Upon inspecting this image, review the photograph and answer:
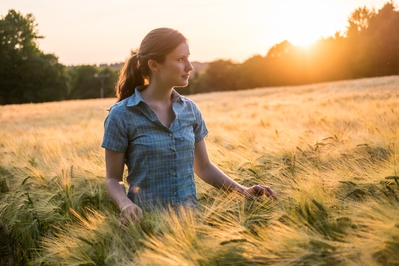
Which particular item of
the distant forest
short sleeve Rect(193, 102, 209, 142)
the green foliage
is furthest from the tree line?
short sleeve Rect(193, 102, 209, 142)

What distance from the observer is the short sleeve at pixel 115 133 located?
6.86ft

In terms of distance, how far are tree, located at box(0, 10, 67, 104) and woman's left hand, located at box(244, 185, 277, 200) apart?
40838 mm

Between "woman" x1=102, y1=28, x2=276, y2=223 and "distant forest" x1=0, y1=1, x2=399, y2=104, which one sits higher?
"distant forest" x1=0, y1=1, x2=399, y2=104

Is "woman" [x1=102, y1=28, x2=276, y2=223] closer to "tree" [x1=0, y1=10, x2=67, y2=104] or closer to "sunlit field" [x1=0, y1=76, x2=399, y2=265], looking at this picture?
"sunlit field" [x1=0, y1=76, x2=399, y2=265]

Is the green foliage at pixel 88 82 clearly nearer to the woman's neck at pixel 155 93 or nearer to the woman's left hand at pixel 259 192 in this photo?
the woman's neck at pixel 155 93

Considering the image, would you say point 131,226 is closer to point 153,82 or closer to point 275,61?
point 153,82

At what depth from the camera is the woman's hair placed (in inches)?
82.7

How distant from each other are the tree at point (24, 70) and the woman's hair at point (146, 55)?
40.2 meters

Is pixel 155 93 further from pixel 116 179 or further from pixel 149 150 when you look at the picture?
pixel 116 179

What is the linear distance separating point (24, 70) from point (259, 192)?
42439 millimetres

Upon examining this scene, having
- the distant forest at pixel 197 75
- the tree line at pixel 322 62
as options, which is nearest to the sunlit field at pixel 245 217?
the tree line at pixel 322 62

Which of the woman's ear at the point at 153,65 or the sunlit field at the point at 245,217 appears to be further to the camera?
the woman's ear at the point at 153,65

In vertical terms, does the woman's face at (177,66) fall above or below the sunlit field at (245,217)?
above

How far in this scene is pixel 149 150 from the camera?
6.98 ft
